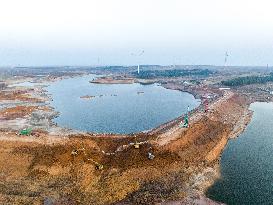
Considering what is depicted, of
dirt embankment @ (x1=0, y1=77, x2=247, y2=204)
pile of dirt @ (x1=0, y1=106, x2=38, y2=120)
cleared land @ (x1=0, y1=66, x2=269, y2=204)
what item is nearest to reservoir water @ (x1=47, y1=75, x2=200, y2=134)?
pile of dirt @ (x1=0, y1=106, x2=38, y2=120)

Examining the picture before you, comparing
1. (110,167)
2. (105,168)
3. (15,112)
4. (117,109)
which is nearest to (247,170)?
(110,167)

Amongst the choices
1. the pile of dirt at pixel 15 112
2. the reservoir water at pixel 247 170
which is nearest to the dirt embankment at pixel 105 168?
the reservoir water at pixel 247 170

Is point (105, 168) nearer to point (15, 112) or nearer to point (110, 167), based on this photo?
point (110, 167)

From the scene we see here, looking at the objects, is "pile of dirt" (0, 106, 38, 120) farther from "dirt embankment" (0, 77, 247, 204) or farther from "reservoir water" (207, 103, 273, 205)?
"reservoir water" (207, 103, 273, 205)

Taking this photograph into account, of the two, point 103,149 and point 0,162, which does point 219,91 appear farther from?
point 0,162

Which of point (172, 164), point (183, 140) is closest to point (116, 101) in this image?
point (183, 140)

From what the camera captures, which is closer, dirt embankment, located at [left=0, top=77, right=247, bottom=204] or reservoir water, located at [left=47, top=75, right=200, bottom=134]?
dirt embankment, located at [left=0, top=77, right=247, bottom=204]
